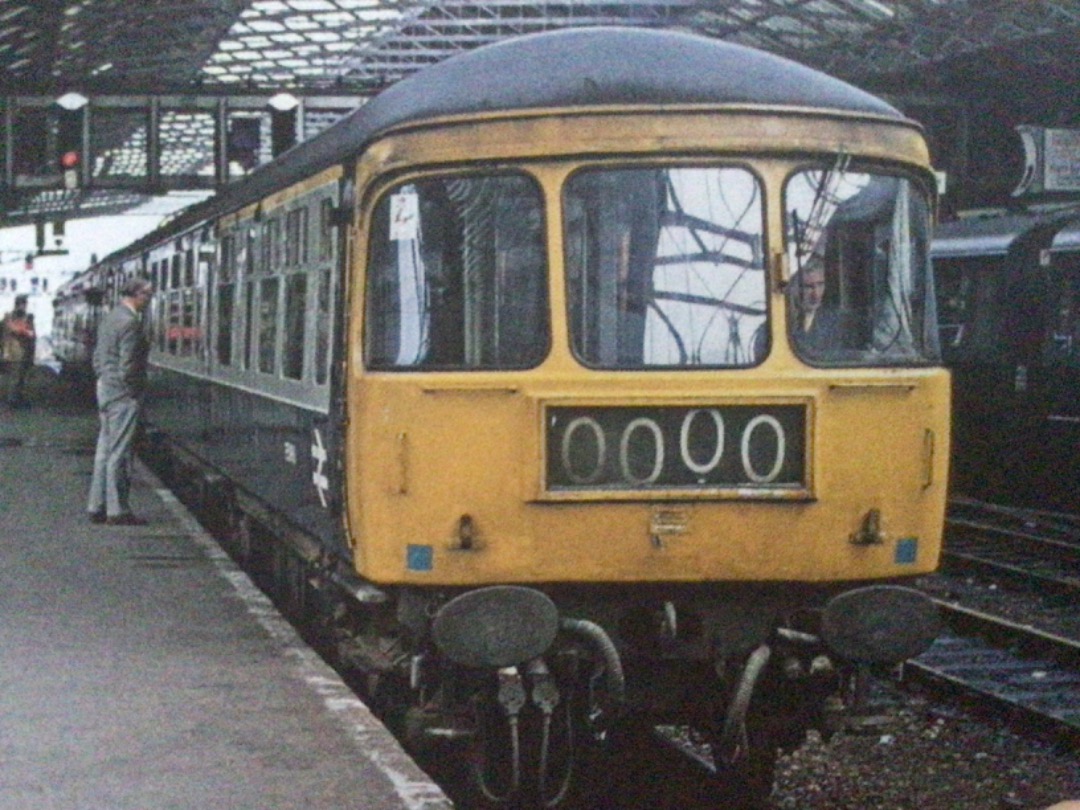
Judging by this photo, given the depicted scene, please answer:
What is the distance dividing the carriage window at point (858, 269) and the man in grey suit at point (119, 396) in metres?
7.57

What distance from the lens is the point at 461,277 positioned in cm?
775

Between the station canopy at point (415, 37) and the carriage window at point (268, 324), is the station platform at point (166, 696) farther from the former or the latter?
the station canopy at point (415, 37)

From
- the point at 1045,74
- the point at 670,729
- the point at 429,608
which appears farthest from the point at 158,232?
the point at 1045,74

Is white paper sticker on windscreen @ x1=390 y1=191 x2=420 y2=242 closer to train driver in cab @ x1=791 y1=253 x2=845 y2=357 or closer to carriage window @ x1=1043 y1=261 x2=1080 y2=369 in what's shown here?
train driver in cab @ x1=791 y1=253 x2=845 y2=357

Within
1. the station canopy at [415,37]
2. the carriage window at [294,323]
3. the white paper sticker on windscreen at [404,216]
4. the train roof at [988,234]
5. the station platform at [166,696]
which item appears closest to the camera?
the station platform at [166,696]

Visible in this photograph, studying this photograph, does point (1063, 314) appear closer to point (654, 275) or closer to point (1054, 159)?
point (1054, 159)

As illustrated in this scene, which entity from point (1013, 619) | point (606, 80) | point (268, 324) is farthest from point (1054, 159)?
point (606, 80)

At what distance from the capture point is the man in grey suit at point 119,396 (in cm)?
1466

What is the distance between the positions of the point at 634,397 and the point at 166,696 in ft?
7.21

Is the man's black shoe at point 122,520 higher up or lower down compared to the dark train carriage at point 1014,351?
lower down

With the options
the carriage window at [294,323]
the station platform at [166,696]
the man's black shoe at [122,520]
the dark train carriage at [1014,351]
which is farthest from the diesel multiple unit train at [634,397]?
the dark train carriage at [1014,351]

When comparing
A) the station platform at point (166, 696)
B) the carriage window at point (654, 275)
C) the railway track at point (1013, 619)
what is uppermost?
the carriage window at point (654, 275)

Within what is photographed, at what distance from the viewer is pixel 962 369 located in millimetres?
21266

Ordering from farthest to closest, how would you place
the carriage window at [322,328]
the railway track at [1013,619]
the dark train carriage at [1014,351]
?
the dark train carriage at [1014,351], the railway track at [1013,619], the carriage window at [322,328]
